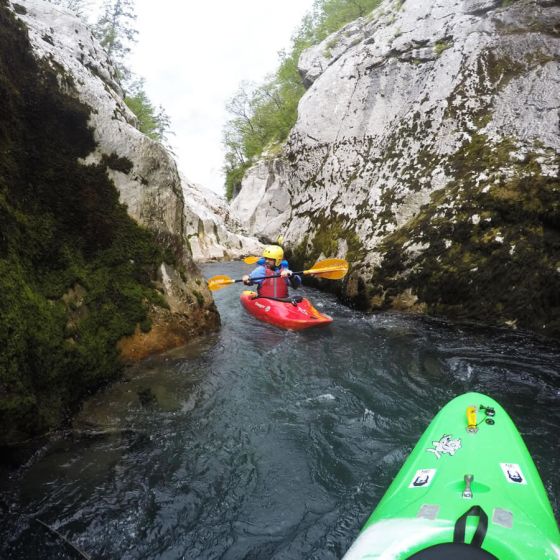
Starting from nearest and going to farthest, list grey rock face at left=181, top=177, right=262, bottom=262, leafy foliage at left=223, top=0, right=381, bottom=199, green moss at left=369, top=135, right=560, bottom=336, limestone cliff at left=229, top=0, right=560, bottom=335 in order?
1. green moss at left=369, top=135, right=560, bottom=336
2. limestone cliff at left=229, top=0, right=560, bottom=335
3. grey rock face at left=181, top=177, right=262, bottom=262
4. leafy foliage at left=223, top=0, right=381, bottom=199

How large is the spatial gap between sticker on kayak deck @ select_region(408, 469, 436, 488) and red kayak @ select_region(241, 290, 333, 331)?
13.4ft

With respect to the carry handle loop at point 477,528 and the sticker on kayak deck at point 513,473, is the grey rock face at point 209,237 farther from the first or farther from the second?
the carry handle loop at point 477,528

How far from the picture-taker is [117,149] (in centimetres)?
501

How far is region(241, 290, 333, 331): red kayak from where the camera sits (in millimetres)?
6559

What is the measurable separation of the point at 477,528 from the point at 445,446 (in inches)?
39.1

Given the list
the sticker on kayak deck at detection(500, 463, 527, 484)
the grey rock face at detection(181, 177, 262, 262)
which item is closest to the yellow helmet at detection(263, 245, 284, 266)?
the sticker on kayak deck at detection(500, 463, 527, 484)

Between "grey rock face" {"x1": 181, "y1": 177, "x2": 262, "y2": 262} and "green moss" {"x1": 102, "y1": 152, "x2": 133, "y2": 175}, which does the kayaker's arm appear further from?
"grey rock face" {"x1": 181, "y1": 177, "x2": 262, "y2": 262}

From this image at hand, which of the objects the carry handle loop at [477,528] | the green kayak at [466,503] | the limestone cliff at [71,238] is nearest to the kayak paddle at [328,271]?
the limestone cliff at [71,238]

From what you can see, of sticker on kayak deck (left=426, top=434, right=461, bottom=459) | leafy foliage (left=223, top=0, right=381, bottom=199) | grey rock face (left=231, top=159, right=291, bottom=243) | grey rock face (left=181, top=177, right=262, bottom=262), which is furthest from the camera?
leafy foliage (left=223, top=0, right=381, bottom=199)

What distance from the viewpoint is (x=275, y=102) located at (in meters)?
28.1

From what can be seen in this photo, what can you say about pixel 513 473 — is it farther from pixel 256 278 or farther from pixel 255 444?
pixel 256 278

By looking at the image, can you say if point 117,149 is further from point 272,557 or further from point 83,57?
point 272,557

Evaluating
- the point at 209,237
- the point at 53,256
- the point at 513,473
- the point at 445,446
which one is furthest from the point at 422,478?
the point at 209,237

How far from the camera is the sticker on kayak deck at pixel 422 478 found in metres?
2.33
